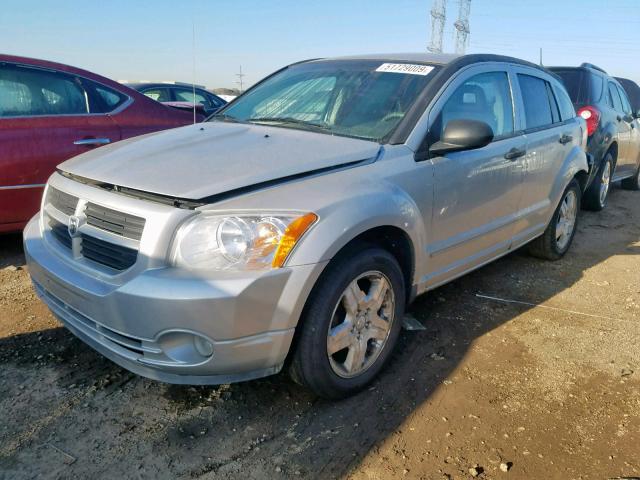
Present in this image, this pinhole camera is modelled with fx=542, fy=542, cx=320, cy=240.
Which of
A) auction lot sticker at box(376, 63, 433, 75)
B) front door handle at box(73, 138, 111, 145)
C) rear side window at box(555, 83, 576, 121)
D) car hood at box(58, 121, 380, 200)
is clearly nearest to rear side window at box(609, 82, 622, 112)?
rear side window at box(555, 83, 576, 121)

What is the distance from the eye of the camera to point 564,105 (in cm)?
475

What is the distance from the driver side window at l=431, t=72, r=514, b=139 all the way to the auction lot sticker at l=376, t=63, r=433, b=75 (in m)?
0.23

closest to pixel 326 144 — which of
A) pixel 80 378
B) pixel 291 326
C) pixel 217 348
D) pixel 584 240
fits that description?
pixel 291 326

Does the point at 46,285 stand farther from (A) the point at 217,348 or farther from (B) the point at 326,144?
(B) the point at 326,144

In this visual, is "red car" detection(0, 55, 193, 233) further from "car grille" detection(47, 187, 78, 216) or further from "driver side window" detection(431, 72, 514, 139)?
"driver side window" detection(431, 72, 514, 139)

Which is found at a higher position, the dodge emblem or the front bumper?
the dodge emblem

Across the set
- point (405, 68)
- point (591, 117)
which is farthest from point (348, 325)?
point (591, 117)

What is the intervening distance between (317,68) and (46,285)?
7.20 feet

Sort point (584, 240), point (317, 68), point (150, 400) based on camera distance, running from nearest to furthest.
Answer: point (150, 400) < point (317, 68) < point (584, 240)

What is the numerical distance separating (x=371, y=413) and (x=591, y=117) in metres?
5.51

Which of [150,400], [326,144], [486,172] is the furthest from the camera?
[486,172]

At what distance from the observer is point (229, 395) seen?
8.59ft

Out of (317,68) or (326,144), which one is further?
(317,68)

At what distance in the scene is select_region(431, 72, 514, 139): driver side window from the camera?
3.12 metres
